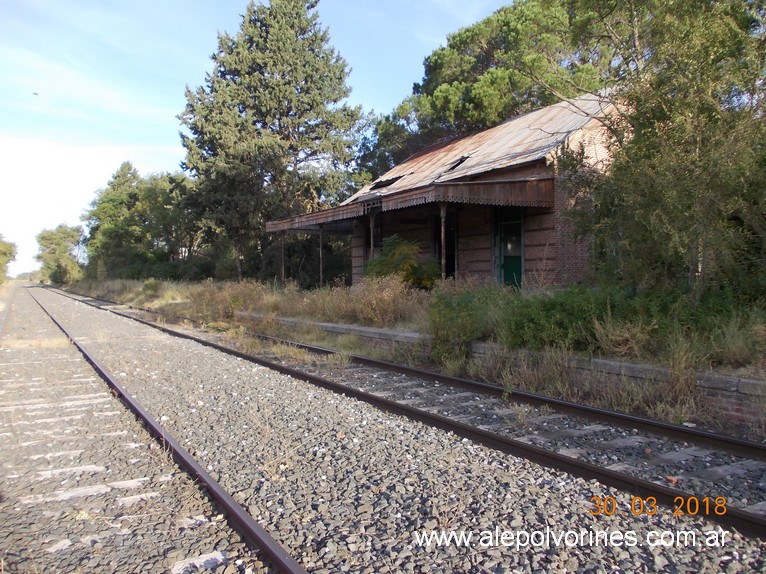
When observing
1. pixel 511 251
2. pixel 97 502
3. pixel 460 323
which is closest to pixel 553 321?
pixel 460 323

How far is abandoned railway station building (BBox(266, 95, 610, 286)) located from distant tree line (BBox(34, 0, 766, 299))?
147 cm

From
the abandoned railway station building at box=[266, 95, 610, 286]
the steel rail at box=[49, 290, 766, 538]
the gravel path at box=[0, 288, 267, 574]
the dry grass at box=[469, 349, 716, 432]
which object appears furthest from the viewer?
the abandoned railway station building at box=[266, 95, 610, 286]

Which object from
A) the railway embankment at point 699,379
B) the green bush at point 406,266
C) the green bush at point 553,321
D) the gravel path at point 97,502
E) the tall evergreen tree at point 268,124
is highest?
the tall evergreen tree at point 268,124

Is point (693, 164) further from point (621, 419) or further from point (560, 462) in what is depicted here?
point (560, 462)

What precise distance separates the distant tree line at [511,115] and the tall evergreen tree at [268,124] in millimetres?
86

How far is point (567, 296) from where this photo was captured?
8.30m

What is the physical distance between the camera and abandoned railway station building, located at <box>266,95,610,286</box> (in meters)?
14.1

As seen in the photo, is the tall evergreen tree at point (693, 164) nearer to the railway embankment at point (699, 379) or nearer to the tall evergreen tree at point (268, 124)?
the railway embankment at point (699, 379)

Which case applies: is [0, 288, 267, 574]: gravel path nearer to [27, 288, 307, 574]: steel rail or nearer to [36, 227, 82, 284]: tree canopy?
[27, 288, 307, 574]: steel rail

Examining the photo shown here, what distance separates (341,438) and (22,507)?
2.63 meters

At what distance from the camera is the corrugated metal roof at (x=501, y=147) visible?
51.5 ft

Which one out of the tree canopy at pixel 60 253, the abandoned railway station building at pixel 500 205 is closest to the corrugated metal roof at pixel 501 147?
the abandoned railway station building at pixel 500 205

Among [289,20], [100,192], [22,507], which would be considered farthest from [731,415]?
[100,192]

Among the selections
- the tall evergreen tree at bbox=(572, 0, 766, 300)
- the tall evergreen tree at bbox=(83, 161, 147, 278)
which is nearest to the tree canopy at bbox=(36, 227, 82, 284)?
the tall evergreen tree at bbox=(83, 161, 147, 278)
